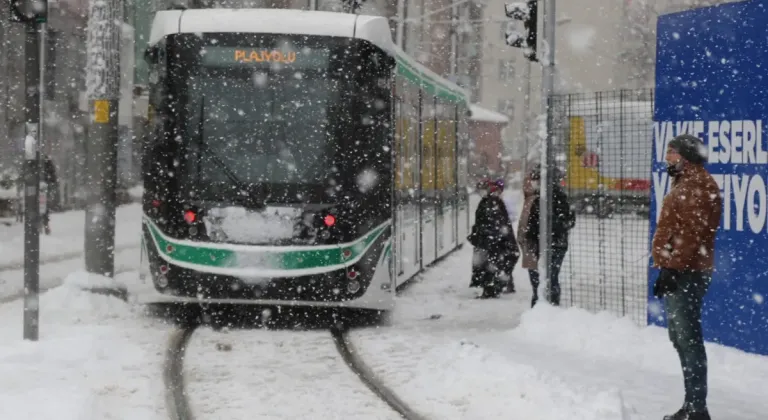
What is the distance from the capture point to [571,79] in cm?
8806

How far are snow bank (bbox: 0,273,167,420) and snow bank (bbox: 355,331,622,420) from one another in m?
1.82

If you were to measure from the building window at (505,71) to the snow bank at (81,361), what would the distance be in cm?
8621

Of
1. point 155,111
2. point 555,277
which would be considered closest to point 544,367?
point 555,277

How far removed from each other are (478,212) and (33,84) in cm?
826

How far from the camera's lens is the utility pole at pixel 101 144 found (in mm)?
14438

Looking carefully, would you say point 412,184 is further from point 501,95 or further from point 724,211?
point 501,95

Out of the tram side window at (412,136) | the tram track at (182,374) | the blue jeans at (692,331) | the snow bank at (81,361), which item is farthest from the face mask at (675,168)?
the tram side window at (412,136)

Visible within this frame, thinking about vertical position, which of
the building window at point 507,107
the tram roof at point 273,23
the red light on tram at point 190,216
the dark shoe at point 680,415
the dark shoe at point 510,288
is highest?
the building window at point 507,107

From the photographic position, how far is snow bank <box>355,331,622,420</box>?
8016mm

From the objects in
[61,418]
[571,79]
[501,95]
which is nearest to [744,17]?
[61,418]

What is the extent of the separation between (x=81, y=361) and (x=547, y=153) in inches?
224

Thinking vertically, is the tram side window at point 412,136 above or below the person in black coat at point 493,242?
above

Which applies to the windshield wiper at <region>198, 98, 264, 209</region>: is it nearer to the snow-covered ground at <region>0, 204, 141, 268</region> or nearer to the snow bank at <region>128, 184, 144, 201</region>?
the snow-covered ground at <region>0, 204, 141, 268</region>

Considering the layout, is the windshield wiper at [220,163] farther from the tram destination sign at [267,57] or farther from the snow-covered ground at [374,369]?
the snow-covered ground at [374,369]
